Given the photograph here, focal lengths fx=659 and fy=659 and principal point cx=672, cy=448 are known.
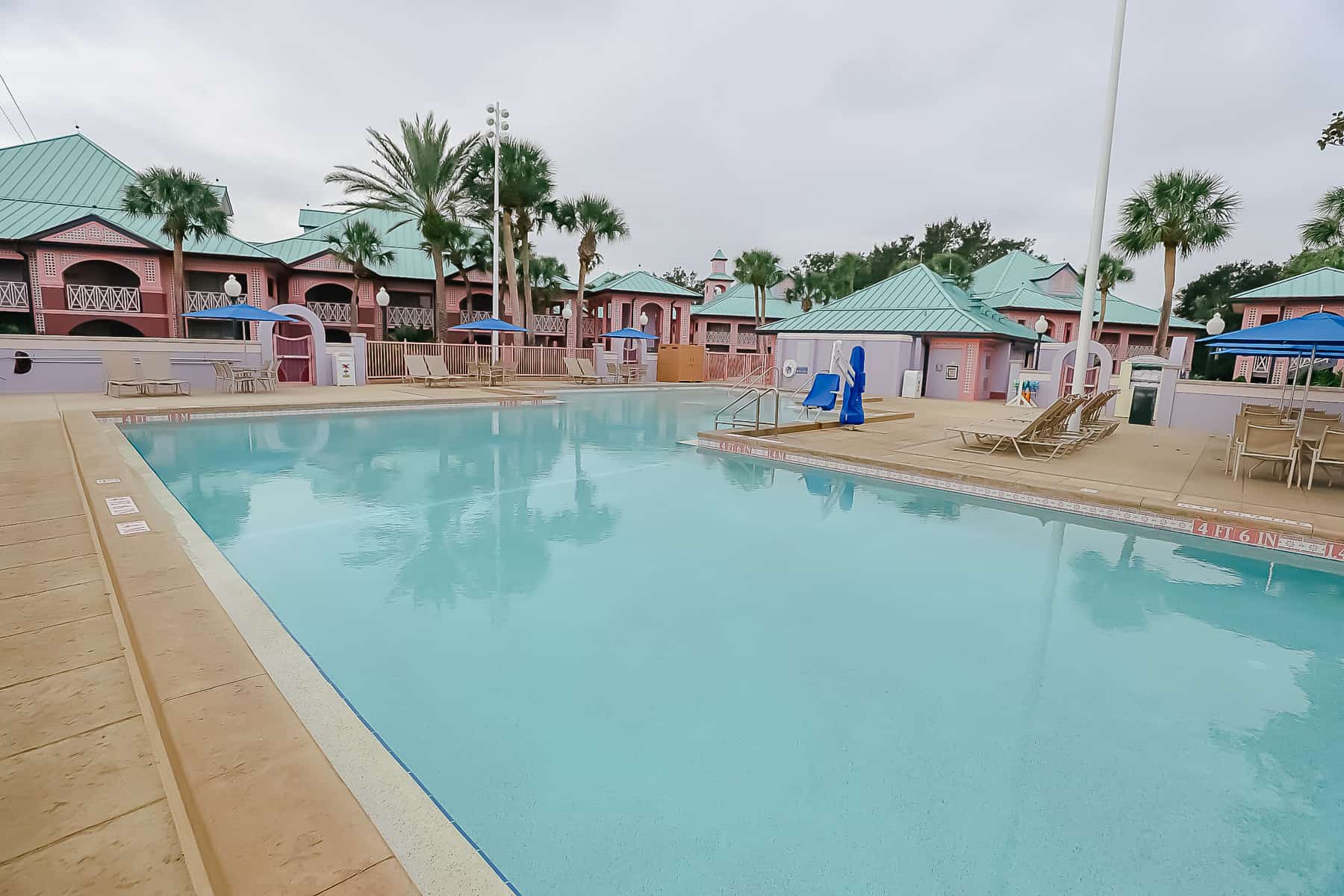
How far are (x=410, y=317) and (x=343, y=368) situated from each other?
1147 centimetres

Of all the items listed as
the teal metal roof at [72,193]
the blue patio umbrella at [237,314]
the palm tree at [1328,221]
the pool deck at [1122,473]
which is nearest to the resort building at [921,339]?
the palm tree at [1328,221]

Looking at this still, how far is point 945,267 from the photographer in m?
42.5

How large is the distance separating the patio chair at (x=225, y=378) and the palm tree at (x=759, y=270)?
2461 centimetres

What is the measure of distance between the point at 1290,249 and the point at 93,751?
57.1 metres

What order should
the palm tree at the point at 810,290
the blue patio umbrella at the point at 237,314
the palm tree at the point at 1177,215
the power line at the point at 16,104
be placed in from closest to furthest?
the power line at the point at 16,104 → the blue patio umbrella at the point at 237,314 → the palm tree at the point at 1177,215 → the palm tree at the point at 810,290

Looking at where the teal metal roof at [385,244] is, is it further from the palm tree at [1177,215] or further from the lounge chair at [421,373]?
the palm tree at [1177,215]

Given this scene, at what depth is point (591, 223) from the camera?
27.8 meters

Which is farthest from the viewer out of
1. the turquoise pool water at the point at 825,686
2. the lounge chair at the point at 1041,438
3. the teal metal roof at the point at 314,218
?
the teal metal roof at the point at 314,218

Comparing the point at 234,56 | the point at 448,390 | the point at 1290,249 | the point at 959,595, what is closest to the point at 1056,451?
the point at 959,595

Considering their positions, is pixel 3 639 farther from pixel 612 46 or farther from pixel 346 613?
pixel 612 46

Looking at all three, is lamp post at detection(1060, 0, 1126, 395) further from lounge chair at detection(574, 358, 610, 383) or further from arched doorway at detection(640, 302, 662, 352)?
arched doorway at detection(640, 302, 662, 352)

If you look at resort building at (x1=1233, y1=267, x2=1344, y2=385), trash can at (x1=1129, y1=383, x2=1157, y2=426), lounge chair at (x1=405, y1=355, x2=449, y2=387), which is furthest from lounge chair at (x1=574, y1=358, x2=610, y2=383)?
resort building at (x1=1233, y1=267, x2=1344, y2=385)

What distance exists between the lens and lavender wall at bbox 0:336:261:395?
47.1ft

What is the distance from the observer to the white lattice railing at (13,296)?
22781 mm
